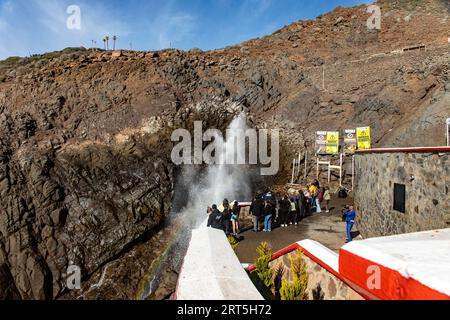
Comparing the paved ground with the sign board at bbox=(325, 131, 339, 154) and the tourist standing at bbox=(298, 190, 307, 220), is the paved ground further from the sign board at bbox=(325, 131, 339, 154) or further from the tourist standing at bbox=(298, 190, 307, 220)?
the sign board at bbox=(325, 131, 339, 154)

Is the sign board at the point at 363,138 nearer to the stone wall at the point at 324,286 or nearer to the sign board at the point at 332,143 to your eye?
the sign board at the point at 332,143

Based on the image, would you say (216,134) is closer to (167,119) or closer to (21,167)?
(167,119)

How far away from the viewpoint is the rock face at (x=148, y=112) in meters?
18.9

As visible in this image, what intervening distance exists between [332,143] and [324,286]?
21.7 meters

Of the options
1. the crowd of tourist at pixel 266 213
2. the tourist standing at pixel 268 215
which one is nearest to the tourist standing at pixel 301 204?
the crowd of tourist at pixel 266 213

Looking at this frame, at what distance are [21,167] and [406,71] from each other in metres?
29.3

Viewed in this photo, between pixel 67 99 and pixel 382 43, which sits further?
pixel 382 43

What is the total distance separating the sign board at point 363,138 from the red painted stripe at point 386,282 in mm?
22597

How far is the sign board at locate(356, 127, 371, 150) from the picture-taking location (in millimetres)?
24141

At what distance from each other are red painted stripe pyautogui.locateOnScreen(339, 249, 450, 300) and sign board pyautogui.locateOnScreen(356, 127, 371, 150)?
74.1ft

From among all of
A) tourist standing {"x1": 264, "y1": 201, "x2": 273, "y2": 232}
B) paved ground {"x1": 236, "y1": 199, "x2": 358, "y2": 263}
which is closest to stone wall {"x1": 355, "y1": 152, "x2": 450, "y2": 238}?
paved ground {"x1": 236, "y1": 199, "x2": 358, "y2": 263}

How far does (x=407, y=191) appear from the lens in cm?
839

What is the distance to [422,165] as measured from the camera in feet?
25.4
